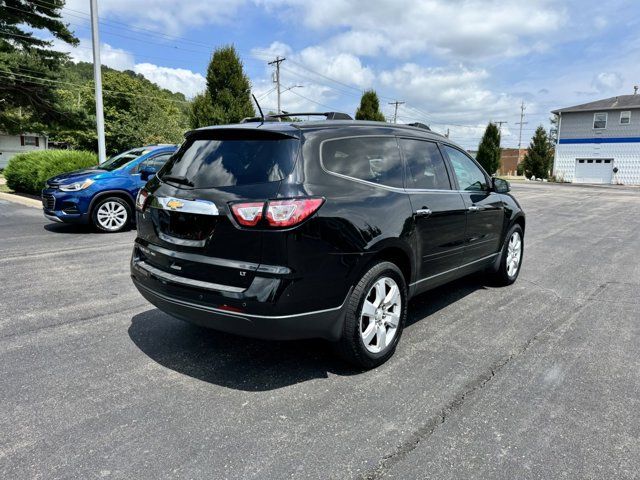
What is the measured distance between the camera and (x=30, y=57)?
25094mm

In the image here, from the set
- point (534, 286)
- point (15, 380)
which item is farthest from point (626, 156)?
point (15, 380)

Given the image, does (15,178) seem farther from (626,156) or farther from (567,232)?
(626,156)

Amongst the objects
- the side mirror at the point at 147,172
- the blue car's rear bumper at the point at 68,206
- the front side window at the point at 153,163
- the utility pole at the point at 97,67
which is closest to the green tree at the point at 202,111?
the utility pole at the point at 97,67

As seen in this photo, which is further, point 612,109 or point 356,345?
point 612,109

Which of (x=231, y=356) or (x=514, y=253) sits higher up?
(x=514, y=253)

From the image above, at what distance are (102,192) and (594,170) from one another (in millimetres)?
42217

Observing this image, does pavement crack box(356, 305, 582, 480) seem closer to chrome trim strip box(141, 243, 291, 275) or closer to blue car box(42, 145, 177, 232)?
chrome trim strip box(141, 243, 291, 275)

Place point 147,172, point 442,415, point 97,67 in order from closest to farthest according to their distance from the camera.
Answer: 1. point 442,415
2. point 147,172
3. point 97,67

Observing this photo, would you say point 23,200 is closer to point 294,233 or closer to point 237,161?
point 237,161

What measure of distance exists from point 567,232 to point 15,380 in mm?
10828

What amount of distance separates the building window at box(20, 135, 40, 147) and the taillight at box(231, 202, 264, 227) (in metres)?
54.7

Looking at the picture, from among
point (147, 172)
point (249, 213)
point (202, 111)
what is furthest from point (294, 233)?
point (202, 111)

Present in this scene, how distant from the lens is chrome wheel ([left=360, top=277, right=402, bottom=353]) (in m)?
3.34

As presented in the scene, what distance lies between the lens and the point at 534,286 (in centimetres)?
580
